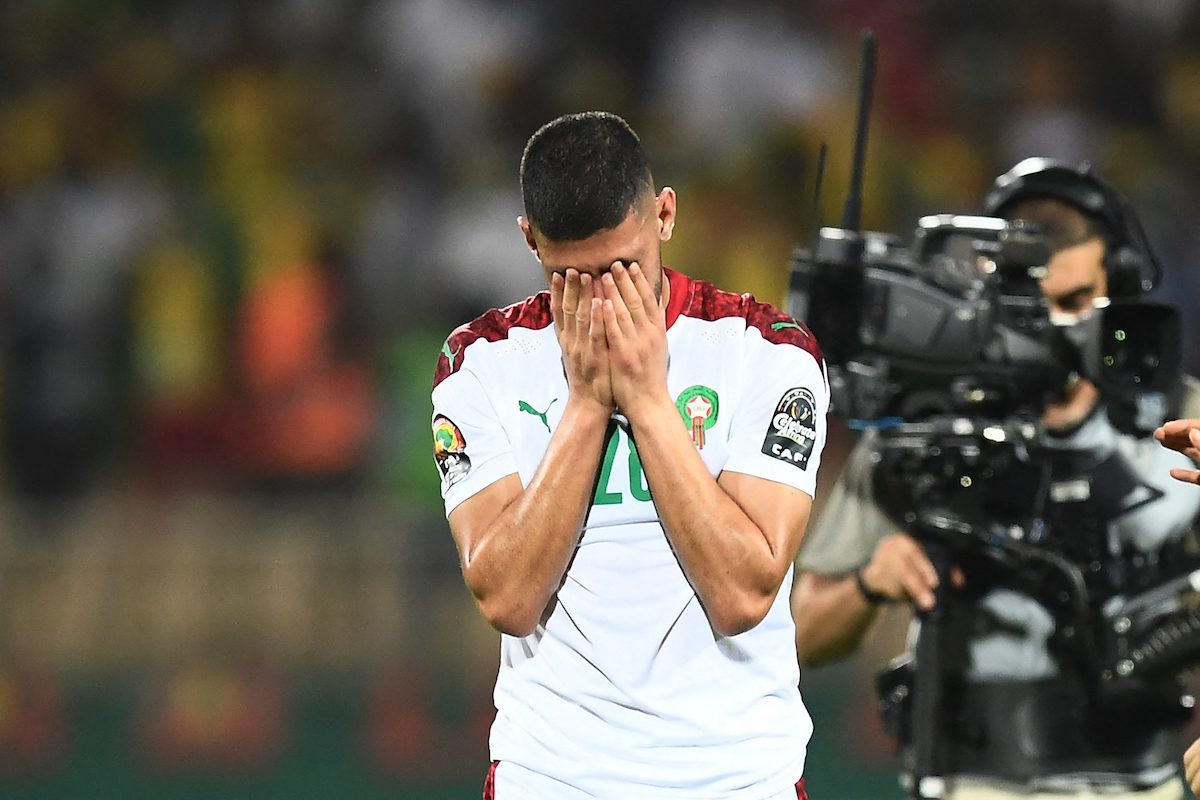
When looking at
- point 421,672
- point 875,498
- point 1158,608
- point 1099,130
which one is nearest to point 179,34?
point 421,672

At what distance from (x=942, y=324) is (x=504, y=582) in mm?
1301

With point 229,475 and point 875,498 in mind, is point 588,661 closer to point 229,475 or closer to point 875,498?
point 875,498

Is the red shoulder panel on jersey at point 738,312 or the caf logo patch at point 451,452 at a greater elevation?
the red shoulder panel on jersey at point 738,312

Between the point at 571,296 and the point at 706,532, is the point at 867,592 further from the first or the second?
the point at 571,296

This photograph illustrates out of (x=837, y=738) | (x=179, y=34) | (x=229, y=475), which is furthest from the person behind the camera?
(x=179, y=34)

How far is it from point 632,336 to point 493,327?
0.34 m

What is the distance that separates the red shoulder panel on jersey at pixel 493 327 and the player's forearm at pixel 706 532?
0.33 meters

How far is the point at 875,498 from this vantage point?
3.68m

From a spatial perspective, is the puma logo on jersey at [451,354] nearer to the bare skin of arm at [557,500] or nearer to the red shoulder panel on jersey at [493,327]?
the red shoulder panel on jersey at [493,327]

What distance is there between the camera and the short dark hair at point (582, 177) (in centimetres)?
238

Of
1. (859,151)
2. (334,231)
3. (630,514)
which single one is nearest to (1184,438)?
(630,514)

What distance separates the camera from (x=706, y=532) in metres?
2.35

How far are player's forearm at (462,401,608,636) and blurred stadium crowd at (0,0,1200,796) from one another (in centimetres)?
417

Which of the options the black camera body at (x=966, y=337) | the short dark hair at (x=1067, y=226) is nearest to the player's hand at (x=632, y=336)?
the black camera body at (x=966, y=337)
